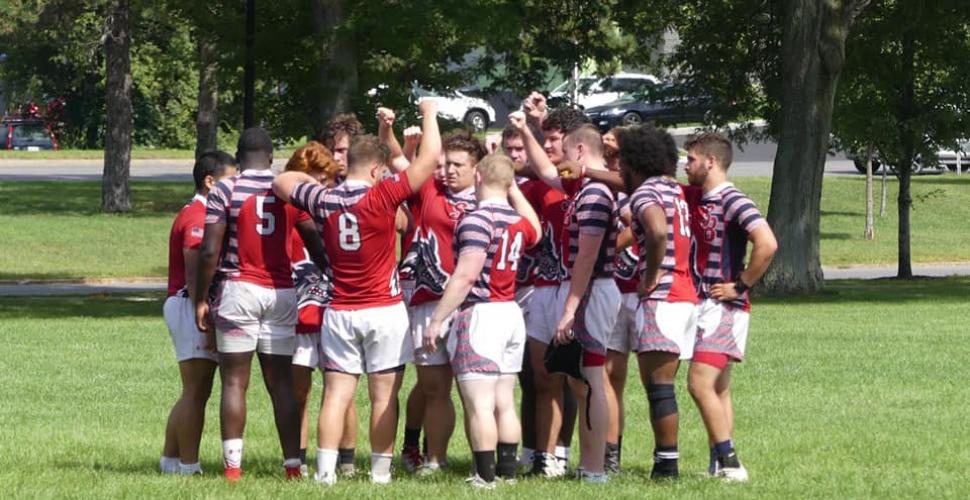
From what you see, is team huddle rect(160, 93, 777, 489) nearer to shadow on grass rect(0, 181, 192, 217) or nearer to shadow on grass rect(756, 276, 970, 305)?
shadow on grass rect(756, 276, 970, 305)

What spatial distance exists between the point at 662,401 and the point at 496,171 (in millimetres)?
1521

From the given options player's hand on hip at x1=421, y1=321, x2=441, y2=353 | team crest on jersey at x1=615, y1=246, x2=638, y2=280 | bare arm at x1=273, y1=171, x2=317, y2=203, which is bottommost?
player's hand on hip at x1=421, y1=321, x2=441, y2=353

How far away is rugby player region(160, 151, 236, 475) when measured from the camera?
9398mm

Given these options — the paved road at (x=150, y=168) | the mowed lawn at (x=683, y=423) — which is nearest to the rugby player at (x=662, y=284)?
the mowed lawn at (x=683, y=423)

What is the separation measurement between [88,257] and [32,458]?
75.6 feet

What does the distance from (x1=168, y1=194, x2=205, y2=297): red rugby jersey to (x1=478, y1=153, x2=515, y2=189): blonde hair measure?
159 cm

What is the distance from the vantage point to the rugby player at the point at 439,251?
364 inches

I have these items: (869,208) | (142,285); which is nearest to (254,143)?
(142,285)

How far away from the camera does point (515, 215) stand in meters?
8.91

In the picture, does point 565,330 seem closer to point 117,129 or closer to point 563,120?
point 563,120

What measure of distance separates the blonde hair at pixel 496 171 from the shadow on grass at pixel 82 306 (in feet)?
46.4

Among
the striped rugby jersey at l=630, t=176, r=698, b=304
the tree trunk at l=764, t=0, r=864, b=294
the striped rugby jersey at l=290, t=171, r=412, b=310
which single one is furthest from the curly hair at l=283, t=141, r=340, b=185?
the tree trunk at l=764, t=0, r=864, b=294

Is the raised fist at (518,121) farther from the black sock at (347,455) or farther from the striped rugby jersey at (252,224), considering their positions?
the black sock at (347,455)

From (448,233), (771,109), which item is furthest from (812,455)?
(771,109)
